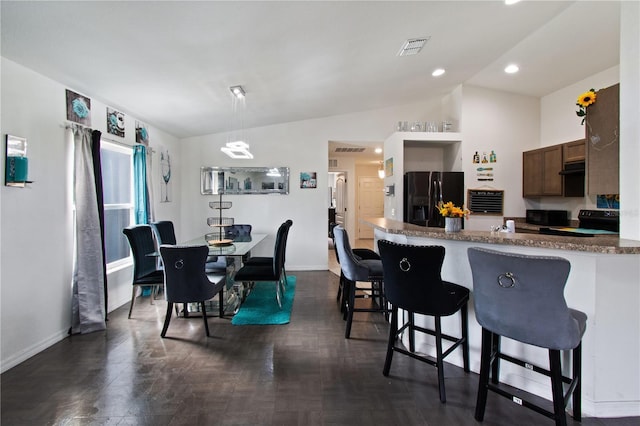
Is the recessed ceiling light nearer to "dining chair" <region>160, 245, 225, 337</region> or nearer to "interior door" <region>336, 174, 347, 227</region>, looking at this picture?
"dining chair" <region>160, 245, 225, 337</region>

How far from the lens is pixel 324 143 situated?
5504 mm

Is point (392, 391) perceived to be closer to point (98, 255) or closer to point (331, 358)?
point (331, 358)

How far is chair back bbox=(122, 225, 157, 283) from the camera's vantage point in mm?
3184

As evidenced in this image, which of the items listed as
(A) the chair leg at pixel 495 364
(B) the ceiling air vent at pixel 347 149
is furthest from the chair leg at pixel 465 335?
(B) the ceiling air vent at pixel 347 149

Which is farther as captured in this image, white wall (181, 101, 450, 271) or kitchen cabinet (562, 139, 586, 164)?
white wall (181, 101, 450, 271)

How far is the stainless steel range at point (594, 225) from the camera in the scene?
353cm

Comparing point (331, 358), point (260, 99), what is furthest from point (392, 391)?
point (260, 99)

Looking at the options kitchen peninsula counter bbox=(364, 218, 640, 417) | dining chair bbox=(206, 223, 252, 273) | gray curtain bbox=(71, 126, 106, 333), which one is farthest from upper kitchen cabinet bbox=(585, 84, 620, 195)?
gray curtain bbox=(71, 126, 106, 333)

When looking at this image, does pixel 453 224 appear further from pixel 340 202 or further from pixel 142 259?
pixel 340 202

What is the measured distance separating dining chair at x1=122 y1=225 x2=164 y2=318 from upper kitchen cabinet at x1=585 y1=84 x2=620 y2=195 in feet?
13.6

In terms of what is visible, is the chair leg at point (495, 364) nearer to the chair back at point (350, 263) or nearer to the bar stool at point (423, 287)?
the bar stool at point (423, 287)

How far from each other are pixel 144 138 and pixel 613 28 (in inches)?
224

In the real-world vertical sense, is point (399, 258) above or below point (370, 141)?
below

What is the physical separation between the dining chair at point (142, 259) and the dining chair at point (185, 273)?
0.62 meters
